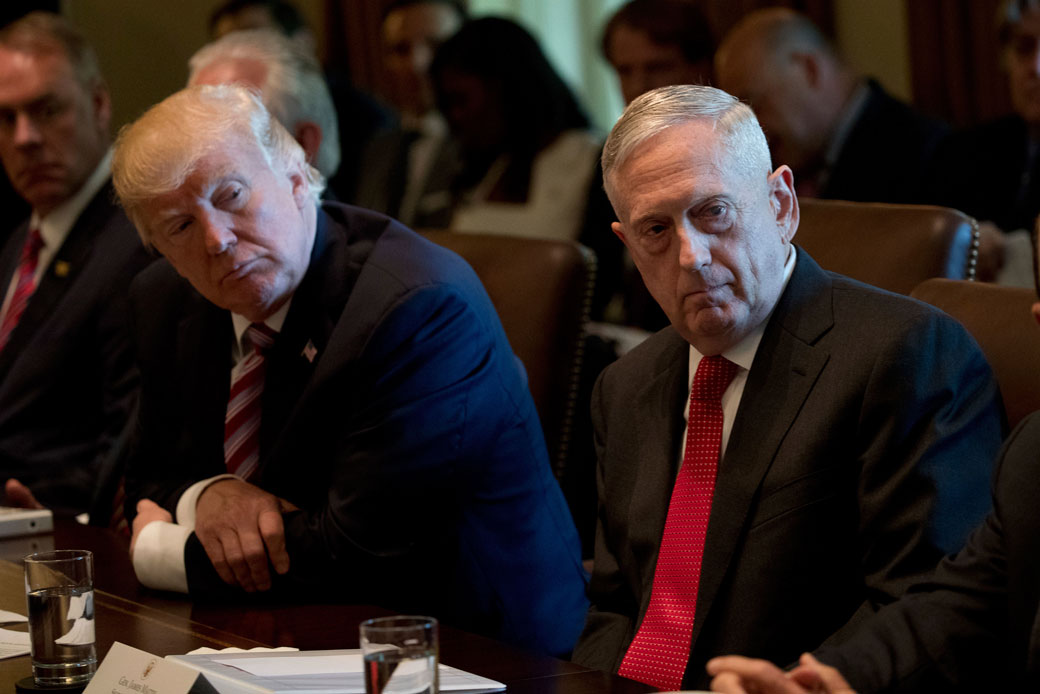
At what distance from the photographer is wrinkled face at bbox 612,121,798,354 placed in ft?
6.11

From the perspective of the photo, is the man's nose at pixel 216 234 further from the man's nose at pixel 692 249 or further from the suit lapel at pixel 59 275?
the suit lapel at pixel 59 275

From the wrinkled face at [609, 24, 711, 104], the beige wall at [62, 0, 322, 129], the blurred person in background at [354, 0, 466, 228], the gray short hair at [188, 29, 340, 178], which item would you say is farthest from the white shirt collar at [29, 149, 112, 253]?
the beige wall at [62, 0, 322, 129]

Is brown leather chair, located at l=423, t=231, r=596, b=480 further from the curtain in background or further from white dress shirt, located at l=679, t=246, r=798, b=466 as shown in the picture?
the curtain in background

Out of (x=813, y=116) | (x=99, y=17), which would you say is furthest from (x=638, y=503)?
(x=99, y=17)

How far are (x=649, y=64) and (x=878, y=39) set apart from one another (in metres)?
1.14

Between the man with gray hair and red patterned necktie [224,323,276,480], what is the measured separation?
792 millimetres

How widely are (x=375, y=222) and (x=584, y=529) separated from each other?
4.22 ft

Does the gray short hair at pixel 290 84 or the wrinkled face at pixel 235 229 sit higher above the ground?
the gray short hair at pixel 290 84

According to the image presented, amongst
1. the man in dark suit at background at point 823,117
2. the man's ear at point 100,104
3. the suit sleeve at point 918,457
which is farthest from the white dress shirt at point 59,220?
the suit sleeve at point 918,457

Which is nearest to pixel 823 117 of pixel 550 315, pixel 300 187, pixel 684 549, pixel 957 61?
pixel 957 61

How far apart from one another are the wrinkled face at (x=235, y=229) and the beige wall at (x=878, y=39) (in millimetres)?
3059

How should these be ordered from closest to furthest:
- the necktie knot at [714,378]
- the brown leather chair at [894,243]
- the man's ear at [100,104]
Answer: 1. the necktie knot at [714,378]
2. the brown leather chair at [894,243]
3. the man's ear at [100,104]

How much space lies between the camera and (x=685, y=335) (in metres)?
1.96

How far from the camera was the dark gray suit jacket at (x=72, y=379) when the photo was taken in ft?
→ 10.9
